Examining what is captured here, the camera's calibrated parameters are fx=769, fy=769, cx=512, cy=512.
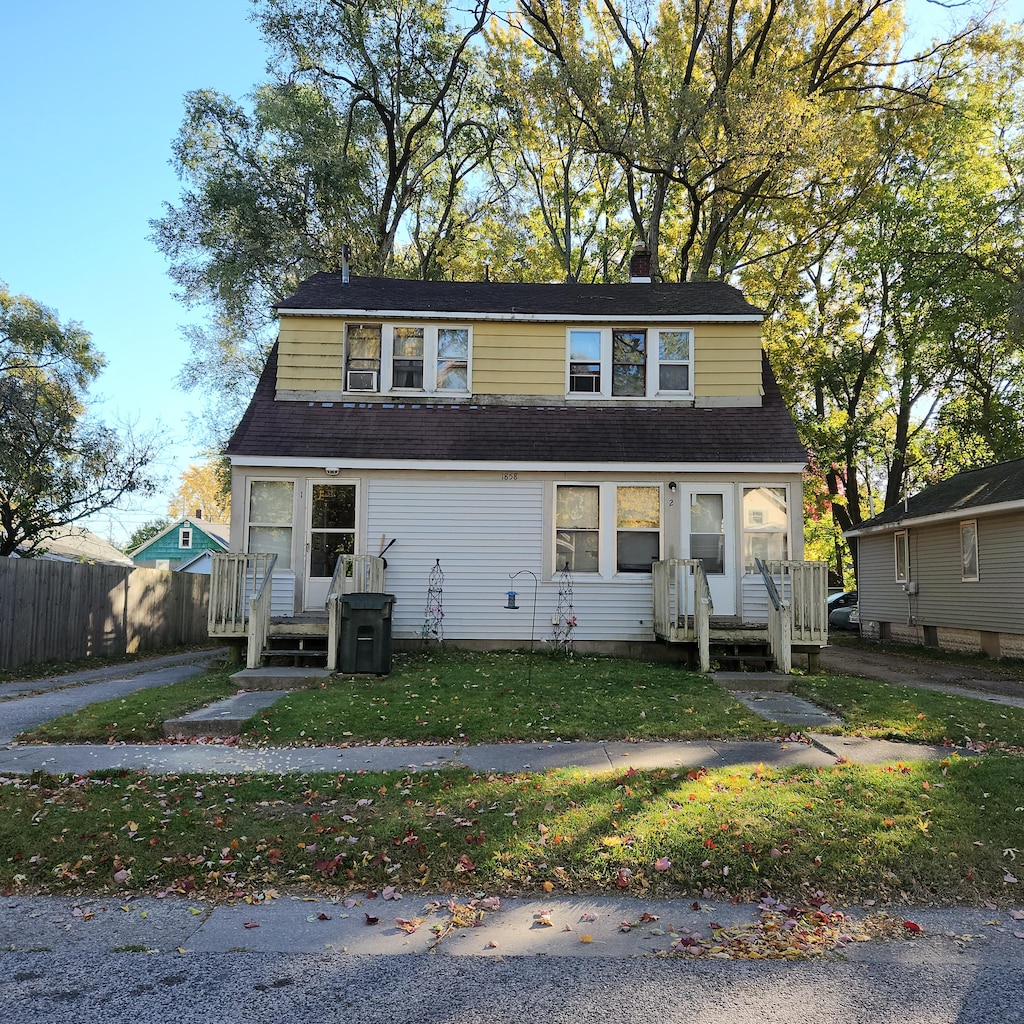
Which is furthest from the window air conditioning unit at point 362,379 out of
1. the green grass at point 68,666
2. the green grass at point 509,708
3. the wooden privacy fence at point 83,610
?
the green grass at point 68,666

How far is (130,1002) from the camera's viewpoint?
3.22m

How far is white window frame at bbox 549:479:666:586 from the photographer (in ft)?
42.5

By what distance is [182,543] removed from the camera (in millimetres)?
42281

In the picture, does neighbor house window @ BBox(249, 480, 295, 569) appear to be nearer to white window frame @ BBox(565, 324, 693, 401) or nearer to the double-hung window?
the double-hung window

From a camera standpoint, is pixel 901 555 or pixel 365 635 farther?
pixel 901 555

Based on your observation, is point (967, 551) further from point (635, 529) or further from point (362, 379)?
point (362, 379)

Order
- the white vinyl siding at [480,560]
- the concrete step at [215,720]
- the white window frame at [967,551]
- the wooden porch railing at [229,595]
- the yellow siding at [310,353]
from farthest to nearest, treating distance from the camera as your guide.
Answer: the white window frame at [967,551]
the yellow siding at [310,353]
the white vinyl siding at [480,560]
the wooden porch railing at [229,595]
the concrete step at [215,720]

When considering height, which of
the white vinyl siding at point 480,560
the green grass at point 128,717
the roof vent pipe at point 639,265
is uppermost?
the roof vent pipe at point 639,265

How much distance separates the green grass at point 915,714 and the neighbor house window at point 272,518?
26.7 ft

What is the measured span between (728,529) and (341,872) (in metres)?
9.65

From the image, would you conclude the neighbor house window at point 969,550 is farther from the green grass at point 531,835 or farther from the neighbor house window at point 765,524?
the green grass at point 531,835

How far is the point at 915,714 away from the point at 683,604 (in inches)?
171

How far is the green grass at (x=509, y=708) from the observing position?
7.63 meters

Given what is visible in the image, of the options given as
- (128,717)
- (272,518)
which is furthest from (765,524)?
(128,717)
